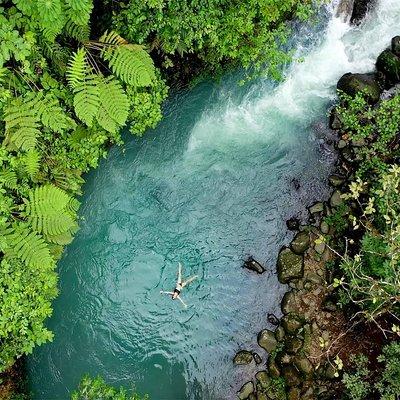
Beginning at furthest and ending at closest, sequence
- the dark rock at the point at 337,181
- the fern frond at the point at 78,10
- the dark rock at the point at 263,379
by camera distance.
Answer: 1. the dark rock at the point at 337,181
2. the dark rock at the point at 263,379
3. the fern frond at the point at 78,10

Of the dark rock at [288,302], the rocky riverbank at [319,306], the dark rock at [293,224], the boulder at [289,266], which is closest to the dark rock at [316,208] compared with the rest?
the rocky riverbank at [319,306]

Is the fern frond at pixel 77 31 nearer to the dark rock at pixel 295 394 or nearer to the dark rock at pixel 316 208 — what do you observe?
the dark rock at pixel 316 208

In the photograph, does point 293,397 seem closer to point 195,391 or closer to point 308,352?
point 308,352

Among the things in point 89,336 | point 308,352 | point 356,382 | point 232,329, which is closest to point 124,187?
point 89,336

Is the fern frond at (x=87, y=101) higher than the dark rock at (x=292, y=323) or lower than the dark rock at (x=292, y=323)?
higher

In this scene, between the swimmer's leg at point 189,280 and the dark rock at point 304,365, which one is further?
the swimmer's leg at point 189,280

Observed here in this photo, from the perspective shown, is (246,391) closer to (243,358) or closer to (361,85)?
(243,358)
